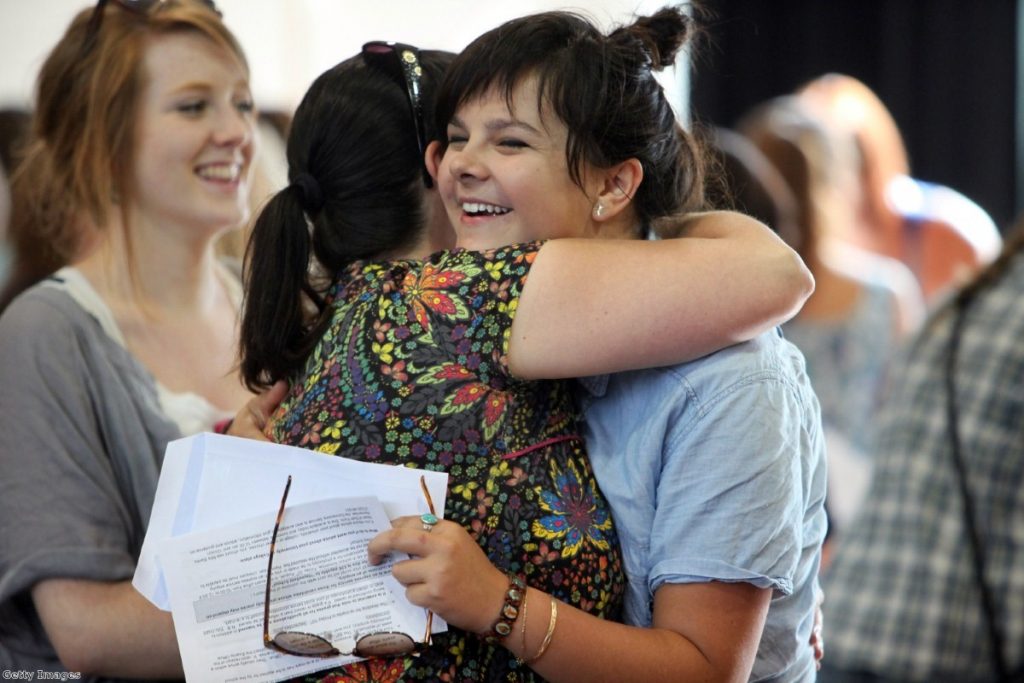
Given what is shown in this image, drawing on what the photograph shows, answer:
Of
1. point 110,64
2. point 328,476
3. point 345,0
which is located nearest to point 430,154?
point 328,476

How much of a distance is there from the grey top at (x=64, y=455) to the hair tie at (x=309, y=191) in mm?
515

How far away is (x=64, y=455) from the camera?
77.6 inches

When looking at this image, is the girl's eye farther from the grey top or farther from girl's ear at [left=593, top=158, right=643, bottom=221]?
girl's ear at [left=593, top=158, right=643, bottom=221]

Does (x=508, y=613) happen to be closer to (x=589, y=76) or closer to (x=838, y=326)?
(x=589, y=76)

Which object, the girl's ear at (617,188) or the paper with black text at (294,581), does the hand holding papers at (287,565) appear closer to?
the paper with black text at (294,581)

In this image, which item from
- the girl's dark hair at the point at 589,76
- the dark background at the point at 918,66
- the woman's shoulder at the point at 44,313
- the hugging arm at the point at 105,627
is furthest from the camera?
the dark background at the point at 918,66

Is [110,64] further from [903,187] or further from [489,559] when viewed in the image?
[903,187]

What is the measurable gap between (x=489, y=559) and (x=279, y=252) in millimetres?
600

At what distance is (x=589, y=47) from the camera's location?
5.57 feet

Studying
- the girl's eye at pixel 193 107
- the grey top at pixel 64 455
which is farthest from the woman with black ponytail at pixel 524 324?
the girl's eye at pixel 193 107

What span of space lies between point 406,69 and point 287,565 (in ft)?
2.45

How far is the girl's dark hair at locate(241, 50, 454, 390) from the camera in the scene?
182 centimetres

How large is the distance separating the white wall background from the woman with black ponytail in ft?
12.1

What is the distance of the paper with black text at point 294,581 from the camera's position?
1.51 meters
